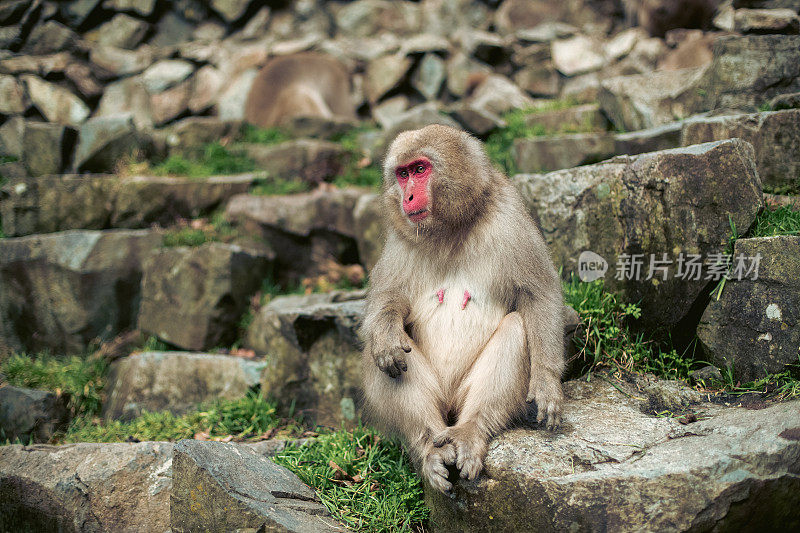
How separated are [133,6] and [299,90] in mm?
4211

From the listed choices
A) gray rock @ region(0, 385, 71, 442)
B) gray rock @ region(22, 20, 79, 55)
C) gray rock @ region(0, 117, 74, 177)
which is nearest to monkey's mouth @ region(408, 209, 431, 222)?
gray rock @ region(0, 385, 71, 442)

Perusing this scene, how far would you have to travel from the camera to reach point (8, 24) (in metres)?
9.16

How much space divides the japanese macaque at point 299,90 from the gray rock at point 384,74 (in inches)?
16.6

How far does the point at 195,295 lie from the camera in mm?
6156

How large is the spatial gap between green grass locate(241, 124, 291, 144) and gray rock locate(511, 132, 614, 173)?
4.12 metres

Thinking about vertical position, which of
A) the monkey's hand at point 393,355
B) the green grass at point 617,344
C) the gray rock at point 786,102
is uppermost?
the gray rock at point 786,102

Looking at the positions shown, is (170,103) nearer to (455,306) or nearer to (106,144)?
(106,144)

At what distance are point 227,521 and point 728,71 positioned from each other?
17.6 ft

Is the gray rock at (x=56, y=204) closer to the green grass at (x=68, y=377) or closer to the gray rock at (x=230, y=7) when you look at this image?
Result: the green grass at (x=68, y=377)

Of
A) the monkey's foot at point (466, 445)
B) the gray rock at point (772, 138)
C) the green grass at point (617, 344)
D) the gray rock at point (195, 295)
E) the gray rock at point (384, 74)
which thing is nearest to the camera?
the monkey's foot at point (466, 445)

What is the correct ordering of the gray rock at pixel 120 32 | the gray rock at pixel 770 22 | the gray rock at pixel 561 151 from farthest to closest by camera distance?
1. the gray rock at pixel 120 32
2. the gray rock at pixel 561 151
3. the gray rock at pixel 770 22

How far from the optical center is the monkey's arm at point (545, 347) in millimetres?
2836

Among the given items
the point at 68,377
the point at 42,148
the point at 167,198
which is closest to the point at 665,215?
the point at 68,377

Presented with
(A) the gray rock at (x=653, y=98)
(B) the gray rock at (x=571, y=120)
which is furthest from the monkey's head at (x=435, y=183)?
(B) the gray rock at (x=571, y=120)
